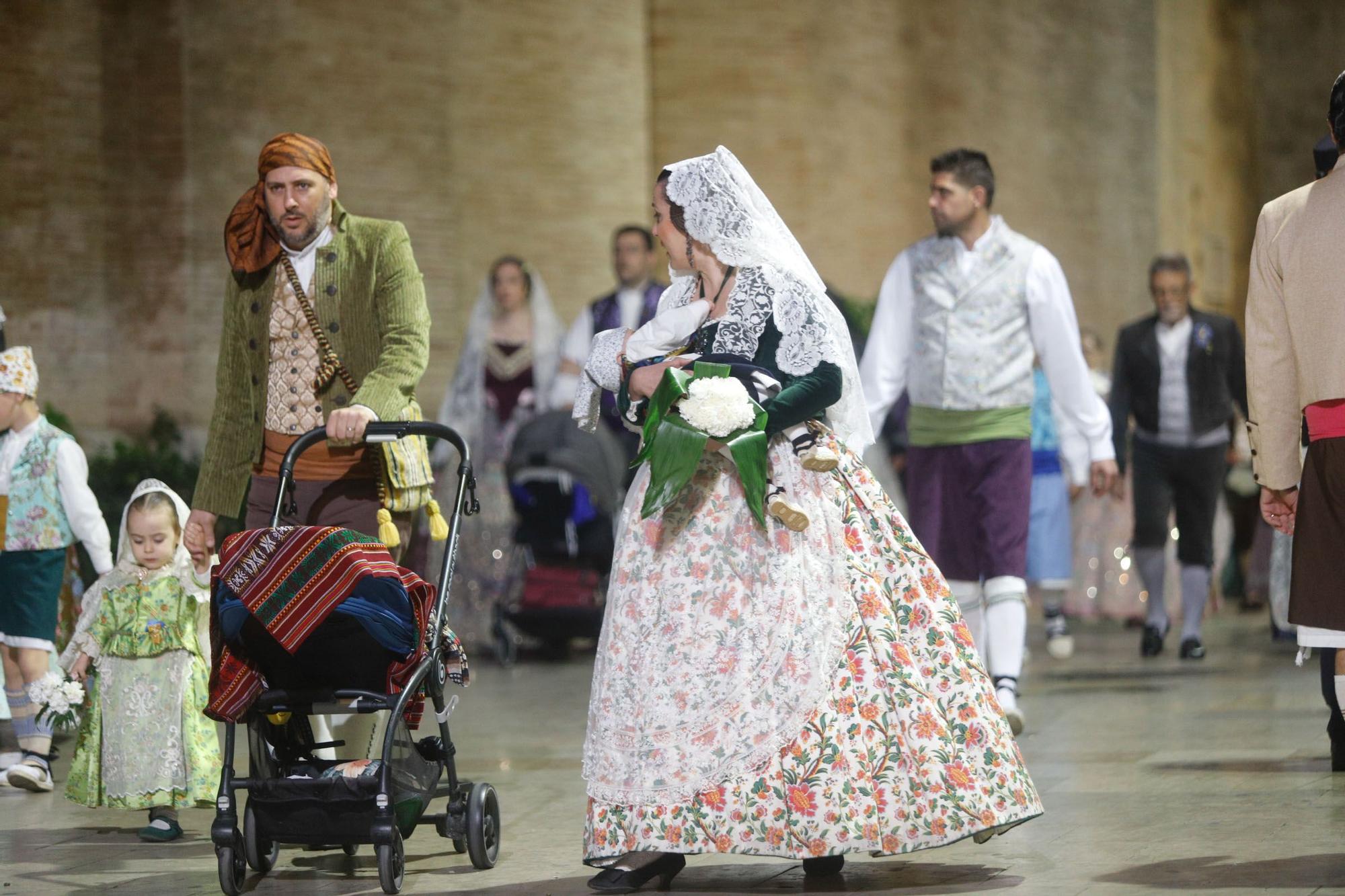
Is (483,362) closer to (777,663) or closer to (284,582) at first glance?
(284,582)

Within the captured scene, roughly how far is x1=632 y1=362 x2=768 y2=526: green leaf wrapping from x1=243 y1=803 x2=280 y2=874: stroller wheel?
1.25m

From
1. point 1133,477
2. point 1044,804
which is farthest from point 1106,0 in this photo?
point 1044,804

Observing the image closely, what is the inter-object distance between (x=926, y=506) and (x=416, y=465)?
229 centimetres

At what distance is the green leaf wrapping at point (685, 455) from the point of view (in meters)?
4.89

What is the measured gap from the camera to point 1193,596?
1059cm

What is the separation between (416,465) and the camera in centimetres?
588

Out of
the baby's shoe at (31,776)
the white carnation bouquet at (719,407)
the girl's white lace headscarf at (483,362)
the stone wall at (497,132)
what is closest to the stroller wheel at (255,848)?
the white carnation bouquet at (719,407)

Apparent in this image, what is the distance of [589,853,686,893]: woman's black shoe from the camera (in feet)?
16.2

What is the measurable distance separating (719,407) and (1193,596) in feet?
20.6

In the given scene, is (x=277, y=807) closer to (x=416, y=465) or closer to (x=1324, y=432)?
(x=416, y=465)

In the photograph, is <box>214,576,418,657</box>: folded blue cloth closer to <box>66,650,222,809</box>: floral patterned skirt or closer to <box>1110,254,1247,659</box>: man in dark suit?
<box>66,650,222,809</box>: floral patterned skirt

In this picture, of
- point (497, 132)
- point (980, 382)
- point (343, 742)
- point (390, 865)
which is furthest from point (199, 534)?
point (497, 132)

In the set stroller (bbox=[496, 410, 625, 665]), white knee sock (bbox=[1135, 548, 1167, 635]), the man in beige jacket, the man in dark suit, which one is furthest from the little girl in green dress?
white knee sock (bbox=[1135, 548, 1167, 635])

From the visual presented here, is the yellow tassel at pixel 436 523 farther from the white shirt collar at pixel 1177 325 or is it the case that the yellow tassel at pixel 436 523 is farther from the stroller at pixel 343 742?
the white shirt collar at pixel 1177 325
